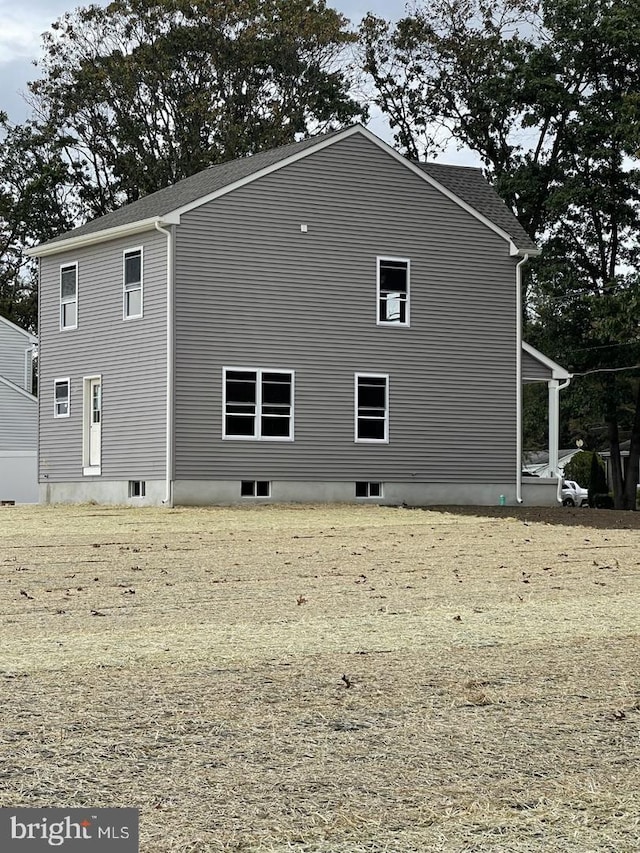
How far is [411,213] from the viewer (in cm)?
2886

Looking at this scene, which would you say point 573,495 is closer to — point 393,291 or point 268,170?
point 393,291

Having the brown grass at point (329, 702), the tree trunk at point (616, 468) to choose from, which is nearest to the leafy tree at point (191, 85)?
the tree trunk at point (616, 468)

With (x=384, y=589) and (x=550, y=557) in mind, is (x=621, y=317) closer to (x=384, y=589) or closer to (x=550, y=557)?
(x=550, y=557)

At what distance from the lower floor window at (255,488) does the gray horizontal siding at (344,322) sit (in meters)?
0.24

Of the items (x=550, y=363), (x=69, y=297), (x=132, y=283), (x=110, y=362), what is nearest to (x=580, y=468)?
(x=550, y=363)

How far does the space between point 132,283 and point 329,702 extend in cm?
2116

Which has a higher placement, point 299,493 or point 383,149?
point 383,149

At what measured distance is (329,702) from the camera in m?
7.07

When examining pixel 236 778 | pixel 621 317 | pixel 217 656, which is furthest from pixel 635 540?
pixel 621 317

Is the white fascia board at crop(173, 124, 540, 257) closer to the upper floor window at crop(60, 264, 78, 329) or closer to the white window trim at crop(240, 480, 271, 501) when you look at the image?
the upper floor window at crop(60, 264, 78, 329)

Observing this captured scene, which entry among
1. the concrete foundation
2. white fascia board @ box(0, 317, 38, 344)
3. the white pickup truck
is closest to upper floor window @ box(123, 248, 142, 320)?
the concrete foundation

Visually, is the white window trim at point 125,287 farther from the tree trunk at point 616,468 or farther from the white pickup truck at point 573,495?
the white pickup truck at point 573,495

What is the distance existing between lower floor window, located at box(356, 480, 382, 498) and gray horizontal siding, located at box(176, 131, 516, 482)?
351 mm

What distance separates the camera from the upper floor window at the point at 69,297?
29.3m
